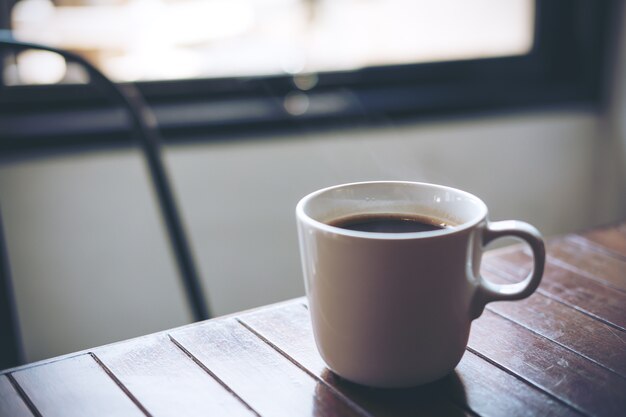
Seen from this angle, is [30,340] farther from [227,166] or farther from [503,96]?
[503,96]

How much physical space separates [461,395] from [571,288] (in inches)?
9.3

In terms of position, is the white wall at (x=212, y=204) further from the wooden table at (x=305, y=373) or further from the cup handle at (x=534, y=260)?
the cup handle at (x=534, y=260)

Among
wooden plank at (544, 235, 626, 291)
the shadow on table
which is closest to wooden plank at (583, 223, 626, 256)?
wooden plank at (544, 235, 626, 291)

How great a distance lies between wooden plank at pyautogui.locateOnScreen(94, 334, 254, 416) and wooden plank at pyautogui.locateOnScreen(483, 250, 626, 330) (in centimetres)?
33

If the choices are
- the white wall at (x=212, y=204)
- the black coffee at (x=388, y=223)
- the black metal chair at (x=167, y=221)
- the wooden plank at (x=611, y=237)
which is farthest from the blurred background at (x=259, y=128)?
the black coffee at (x=388, y=223)

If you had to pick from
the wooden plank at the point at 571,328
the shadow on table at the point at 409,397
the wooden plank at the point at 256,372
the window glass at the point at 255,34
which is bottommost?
the wooden plank at the point at 571,328

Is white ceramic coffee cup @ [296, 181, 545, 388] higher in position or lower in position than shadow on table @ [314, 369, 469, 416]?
higher

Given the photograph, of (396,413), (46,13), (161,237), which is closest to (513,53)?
(161,237)

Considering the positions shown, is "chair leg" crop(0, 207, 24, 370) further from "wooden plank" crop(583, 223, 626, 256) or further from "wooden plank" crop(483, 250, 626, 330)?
"wooden plank" crop(583, 223, 626, 256)

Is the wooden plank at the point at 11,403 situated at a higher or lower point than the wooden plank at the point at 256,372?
higher

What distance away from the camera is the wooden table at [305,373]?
46 cm

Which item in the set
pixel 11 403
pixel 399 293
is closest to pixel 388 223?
pixel 399 293

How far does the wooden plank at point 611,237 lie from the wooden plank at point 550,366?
24 centimetres

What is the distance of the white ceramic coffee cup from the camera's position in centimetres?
42
